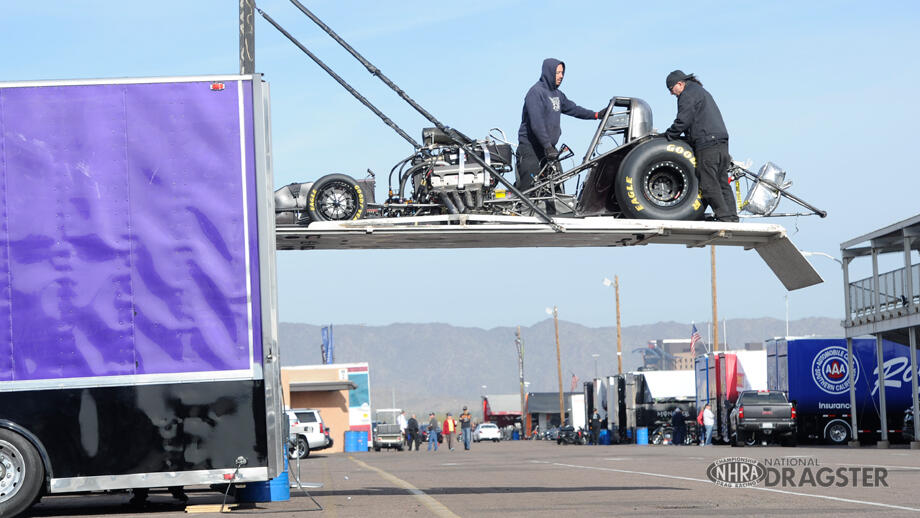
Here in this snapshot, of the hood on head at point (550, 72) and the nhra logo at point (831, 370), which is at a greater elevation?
the hood on head at point (550, 72)

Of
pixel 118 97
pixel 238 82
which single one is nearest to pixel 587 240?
pixel 238 82

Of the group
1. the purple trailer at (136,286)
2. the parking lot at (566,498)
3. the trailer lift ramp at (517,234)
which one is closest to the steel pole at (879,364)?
the parking lot at (566,498)

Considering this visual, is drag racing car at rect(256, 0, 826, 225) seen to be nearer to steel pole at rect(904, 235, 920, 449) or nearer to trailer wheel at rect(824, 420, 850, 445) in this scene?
steel pole at rect(904, 235, 920, 449)

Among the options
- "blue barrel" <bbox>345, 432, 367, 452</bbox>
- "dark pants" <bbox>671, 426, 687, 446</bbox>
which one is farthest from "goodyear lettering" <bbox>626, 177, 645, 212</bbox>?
"blue barrel" <bbox>345, 432, 367, 452</bbox>

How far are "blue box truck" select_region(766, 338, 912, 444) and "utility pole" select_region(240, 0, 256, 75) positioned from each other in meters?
30.3

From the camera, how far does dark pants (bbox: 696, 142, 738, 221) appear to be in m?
13.0

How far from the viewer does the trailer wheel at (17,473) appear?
10.6 metres

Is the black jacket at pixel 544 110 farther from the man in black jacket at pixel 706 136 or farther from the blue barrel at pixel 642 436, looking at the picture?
the blue barrel at pixel 642 436

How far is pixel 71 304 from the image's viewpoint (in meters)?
10.9

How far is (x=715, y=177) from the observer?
13062 millimetres

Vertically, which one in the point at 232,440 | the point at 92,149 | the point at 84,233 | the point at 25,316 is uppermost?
the point at 92,149

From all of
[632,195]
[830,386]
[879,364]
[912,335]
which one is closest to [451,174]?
[632,195]

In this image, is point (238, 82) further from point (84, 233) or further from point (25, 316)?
point (25, 316)

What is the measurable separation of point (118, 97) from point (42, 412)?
285 cm
